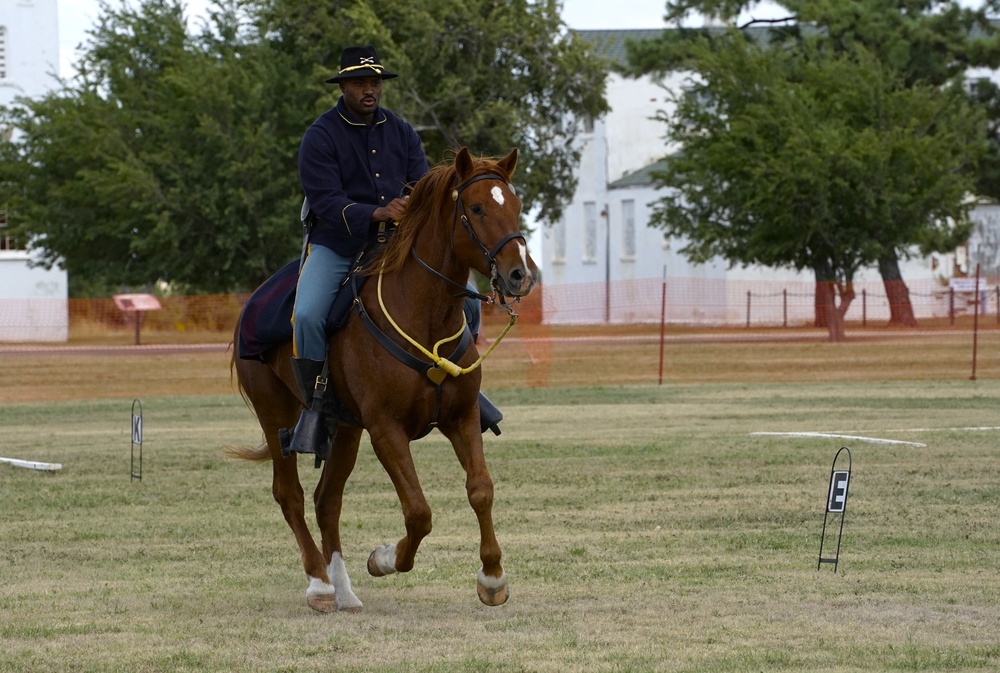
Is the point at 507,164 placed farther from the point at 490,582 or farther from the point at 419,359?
the point at 490,582

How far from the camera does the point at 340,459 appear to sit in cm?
884

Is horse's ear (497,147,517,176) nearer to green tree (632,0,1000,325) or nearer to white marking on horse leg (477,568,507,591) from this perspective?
white marking on horse leg (477,568,507,591)

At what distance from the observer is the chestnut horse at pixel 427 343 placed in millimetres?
7629

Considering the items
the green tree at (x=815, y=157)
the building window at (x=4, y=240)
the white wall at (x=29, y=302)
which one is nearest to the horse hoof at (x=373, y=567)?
the white wall at (x=29, y=302)

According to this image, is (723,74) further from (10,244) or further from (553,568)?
(553,568)

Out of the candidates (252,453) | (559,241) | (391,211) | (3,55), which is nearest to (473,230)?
(391,211)

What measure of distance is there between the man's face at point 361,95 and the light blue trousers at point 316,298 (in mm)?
739

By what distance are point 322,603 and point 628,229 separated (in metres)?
55.5

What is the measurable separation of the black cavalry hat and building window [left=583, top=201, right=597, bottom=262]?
56976mm

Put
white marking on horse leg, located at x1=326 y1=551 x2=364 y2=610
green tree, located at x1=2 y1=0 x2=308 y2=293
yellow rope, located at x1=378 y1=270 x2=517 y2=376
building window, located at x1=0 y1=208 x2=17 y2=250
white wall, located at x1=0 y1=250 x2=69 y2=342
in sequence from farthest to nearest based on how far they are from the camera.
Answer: building window, located at x1=0 y1=208 x2=17 y2=250 < green tree, located at x1=2 y1=0 x2=308 y2=293 < white wall, located at x1=0 y1=250 x2=69 y2=342 < white marking on horse leg, located at x1=326 y1=551 x2=364 y2=610 < yellow rope, located at x1=378 y1=270 x2=517 y2=376

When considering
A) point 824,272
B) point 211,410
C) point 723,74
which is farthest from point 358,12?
point 211,410

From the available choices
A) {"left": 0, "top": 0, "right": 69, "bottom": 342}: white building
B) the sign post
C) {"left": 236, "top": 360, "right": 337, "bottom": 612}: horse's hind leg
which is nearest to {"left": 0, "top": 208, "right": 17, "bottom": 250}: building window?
{"left": 0, "top": 0, "right": 69, "bottom": 342}: white building

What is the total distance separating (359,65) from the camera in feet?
28.0

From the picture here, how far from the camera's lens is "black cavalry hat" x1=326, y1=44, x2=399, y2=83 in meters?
8.48
